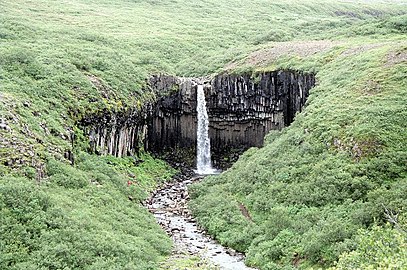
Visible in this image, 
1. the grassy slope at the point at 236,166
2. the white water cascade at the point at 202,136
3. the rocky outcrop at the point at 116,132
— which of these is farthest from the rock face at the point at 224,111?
the rocky outcrop at the point at 116,132

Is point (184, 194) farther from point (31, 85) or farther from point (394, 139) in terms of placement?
point (394, 139)

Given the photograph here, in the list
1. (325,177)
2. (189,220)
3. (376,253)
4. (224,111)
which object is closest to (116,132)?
(189,220)

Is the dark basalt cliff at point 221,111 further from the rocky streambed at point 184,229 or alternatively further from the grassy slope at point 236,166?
the rocky streambed at point 184,229

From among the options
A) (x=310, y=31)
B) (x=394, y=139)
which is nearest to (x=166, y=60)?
(x=310, y=31)

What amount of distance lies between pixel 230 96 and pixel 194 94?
368 cm

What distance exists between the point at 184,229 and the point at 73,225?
10.0 metres

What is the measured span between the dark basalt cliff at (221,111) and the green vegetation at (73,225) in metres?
14.8

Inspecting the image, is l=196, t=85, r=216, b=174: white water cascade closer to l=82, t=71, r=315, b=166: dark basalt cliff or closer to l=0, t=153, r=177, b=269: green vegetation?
l=82, t=71, r=315, b=166: dark basalt cliff

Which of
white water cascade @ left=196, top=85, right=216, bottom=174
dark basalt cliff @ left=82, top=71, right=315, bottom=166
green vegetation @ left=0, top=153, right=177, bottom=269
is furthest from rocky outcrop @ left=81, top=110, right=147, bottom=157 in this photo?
white water cascade @ left=196, top=85, right=216, bottom=174

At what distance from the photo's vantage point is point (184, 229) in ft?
108

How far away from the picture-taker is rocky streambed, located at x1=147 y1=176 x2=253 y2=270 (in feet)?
91.6

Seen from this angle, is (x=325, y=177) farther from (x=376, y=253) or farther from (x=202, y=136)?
(x=202, y=136)

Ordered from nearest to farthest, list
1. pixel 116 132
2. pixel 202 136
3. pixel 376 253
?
pixel 376 253 → pixel 116 132 → pixel 202 136

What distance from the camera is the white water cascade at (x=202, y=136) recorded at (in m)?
52.5
